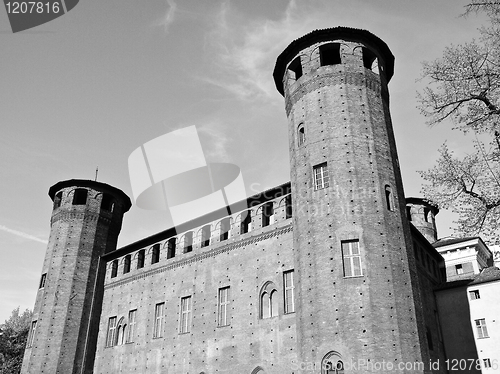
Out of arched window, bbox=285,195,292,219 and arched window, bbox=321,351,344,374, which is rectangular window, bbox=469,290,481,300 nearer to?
arched window, bbox=285,195,292,219

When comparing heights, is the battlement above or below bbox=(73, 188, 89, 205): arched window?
below

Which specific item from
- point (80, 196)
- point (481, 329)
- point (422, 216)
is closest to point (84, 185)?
point (80, 196)

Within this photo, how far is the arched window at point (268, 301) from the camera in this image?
16609 mm

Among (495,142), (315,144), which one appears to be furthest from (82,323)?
(495,142)

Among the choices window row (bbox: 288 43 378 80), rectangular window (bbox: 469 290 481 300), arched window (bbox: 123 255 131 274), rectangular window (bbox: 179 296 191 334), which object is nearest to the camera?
window row (bbox: 288 43 378 80)

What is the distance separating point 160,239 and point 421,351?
1417 centimetres

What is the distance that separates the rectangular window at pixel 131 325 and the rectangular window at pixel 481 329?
50.8 ft

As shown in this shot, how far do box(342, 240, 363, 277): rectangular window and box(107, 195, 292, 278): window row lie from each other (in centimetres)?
380

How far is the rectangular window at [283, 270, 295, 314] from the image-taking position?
16069mm

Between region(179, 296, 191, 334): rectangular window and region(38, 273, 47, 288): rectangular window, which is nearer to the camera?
region(179, 296, 191, 334): rectangular window

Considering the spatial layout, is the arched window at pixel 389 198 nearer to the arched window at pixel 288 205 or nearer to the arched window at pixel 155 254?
the arched window at pixel 288 205

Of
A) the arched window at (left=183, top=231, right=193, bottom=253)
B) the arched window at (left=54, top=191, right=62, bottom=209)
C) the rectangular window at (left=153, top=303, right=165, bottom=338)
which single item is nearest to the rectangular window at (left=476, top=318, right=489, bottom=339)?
the arched window at (left=183, top=231, right=193, bottom=253)

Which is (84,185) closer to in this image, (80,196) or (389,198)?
(80,196)

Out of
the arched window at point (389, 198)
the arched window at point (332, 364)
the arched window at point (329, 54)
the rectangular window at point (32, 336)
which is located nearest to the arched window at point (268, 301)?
the arched window at point (332, 364)
